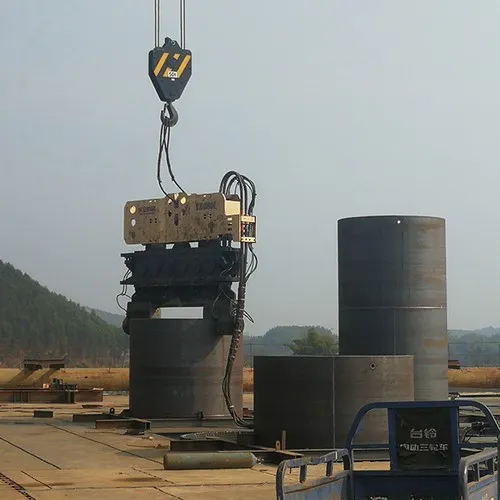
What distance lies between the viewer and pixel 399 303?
2433 centimetres

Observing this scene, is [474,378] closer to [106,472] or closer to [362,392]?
[362,392]

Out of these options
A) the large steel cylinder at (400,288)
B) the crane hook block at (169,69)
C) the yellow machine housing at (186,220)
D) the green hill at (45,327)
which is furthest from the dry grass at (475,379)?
the green hill at (45,327)

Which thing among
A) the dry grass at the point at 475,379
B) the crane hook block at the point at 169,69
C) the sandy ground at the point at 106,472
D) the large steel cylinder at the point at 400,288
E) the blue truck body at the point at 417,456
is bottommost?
the sandy ground at the point at 106,472

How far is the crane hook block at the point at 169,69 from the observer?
918 inches

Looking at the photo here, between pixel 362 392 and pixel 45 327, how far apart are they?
298 feet

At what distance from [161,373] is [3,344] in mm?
78868

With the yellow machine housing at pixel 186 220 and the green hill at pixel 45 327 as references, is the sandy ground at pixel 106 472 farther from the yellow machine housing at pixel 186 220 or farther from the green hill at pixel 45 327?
the green hill at pixel 45 327

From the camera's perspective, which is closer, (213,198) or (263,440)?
(263,440)

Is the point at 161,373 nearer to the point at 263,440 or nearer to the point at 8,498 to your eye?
the point at 263,440

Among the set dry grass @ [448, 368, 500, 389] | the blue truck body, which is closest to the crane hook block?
the blue truck body

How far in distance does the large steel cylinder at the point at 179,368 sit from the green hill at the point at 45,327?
67525mm

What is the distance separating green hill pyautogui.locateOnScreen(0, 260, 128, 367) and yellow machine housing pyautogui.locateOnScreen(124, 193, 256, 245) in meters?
65.8

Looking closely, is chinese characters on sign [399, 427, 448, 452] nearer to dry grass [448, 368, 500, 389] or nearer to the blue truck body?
the blue truck body

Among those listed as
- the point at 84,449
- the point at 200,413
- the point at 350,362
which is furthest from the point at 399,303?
the point at 84,449
